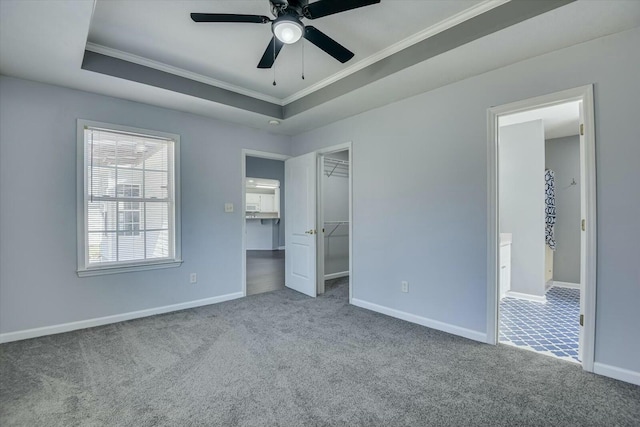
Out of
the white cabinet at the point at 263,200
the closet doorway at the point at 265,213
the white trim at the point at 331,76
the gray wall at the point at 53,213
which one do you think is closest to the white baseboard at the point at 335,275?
the closet doorway at the point at 265,213

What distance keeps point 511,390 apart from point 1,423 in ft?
10.2

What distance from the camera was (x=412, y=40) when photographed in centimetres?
257

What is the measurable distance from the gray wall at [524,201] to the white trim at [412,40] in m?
2.62

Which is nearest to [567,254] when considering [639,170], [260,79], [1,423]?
[639,170]

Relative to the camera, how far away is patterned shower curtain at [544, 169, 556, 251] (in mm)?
4609

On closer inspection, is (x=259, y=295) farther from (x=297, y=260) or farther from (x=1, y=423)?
(x=1, y=423)

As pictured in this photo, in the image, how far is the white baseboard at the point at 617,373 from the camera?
6.79 feet

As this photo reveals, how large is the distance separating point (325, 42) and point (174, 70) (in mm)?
1884

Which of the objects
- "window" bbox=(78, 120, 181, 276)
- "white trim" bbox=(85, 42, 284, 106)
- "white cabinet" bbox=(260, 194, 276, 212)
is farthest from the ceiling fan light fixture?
"white cabinet" bbox=(260, 194, 276, 212)

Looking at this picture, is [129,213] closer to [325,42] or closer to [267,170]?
[325,42]

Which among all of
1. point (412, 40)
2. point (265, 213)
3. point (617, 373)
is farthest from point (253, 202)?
point (617, 373)

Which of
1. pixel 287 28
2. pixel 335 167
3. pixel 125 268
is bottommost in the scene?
pixel 125 268

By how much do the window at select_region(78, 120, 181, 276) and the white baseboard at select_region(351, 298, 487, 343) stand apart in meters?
2.44

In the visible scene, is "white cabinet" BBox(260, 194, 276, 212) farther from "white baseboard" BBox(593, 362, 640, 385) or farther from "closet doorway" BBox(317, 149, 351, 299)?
"white baseboard" BBox(593, 362, 640, 385)
